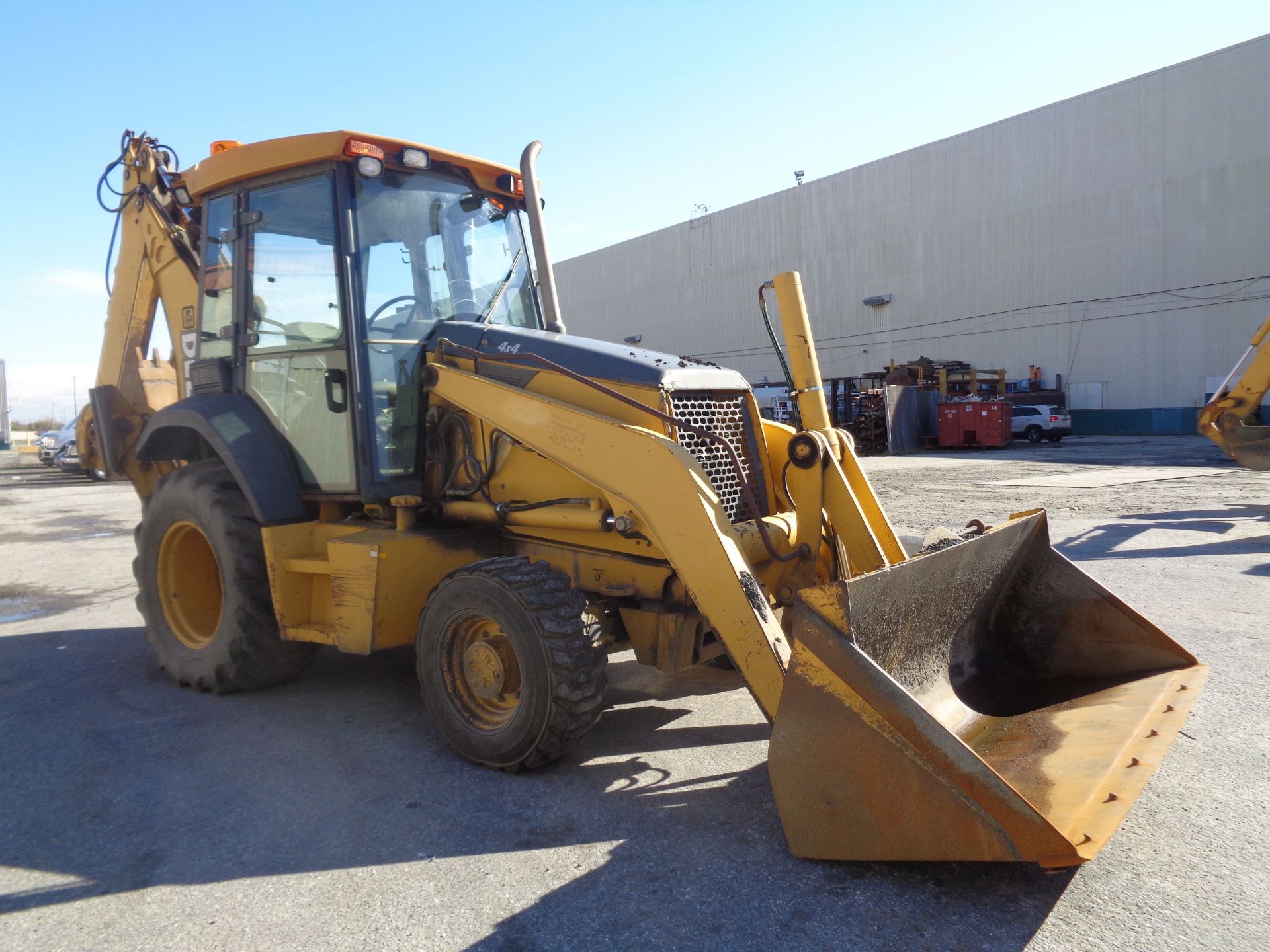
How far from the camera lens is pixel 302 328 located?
5.01m

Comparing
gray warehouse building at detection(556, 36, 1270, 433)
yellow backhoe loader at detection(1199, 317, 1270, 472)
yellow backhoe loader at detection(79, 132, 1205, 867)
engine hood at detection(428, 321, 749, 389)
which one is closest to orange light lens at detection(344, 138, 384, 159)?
yellow backhoe loader at detection(79, 132, 1205, 867)

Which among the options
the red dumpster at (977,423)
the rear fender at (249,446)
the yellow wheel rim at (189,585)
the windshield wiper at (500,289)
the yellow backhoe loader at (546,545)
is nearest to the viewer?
the yellow backhoe loader at (546,545)

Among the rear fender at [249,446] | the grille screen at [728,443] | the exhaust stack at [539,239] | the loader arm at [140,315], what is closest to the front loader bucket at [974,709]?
the grille screen at [728,443]

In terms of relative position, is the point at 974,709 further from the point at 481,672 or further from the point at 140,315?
the point at 140,315

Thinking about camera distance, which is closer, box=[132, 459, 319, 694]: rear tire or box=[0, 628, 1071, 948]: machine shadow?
box=[0, 628, 1071, 948]: machine shadow

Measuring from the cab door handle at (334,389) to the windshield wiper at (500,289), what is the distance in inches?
33.2

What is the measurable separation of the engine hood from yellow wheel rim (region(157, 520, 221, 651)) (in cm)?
212

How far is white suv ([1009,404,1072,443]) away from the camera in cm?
3114

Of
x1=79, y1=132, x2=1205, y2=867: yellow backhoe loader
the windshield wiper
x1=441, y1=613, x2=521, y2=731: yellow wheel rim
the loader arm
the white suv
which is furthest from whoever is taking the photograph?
the white suv

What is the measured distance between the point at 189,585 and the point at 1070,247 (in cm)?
3584

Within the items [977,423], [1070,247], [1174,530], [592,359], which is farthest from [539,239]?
[1070,247]

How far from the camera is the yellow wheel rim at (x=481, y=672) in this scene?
13.0ft

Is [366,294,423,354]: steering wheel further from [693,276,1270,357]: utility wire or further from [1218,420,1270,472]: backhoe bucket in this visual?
[693,276,1270,357]: utility wire

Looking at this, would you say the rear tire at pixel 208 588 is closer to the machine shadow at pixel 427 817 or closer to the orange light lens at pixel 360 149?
the machine shadow at pixel 427 817
